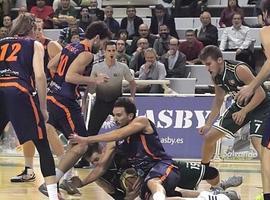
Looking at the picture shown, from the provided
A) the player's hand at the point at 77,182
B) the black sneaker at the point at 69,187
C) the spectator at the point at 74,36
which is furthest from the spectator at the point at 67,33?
the player's hand at the point at 77,182

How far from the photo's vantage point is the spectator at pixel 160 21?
16062mm

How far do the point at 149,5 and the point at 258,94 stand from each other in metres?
11.0

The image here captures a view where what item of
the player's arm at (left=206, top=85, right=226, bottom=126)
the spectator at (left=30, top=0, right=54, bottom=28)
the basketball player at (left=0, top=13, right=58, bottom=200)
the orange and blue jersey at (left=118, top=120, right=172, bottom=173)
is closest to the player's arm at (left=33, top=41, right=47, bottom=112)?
the basketball player at (left=0, top=13, right=58, bottom=200)

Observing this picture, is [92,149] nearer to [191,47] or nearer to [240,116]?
[240,116]

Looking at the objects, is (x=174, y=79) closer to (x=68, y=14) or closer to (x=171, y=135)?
(x=171, y=135)

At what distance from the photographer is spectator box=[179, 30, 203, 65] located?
15078 mm

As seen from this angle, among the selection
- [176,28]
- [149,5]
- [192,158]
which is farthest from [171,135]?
[149,5]

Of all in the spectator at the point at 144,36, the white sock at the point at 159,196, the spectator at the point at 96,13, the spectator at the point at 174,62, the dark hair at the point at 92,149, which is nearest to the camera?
the white sock at the point at 159,196

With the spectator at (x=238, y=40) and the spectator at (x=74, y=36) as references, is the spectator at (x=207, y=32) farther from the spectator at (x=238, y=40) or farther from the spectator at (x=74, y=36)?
the spectator at (x=74, y=36)

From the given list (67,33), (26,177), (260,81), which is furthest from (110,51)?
(67,33)

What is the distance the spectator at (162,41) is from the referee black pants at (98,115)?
189 inches

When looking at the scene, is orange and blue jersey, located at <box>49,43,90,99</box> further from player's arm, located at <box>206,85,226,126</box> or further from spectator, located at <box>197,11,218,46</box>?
spectator, located at <box>197,11,218,46</box>

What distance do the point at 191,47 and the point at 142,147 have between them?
8.26m

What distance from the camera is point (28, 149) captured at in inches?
364
